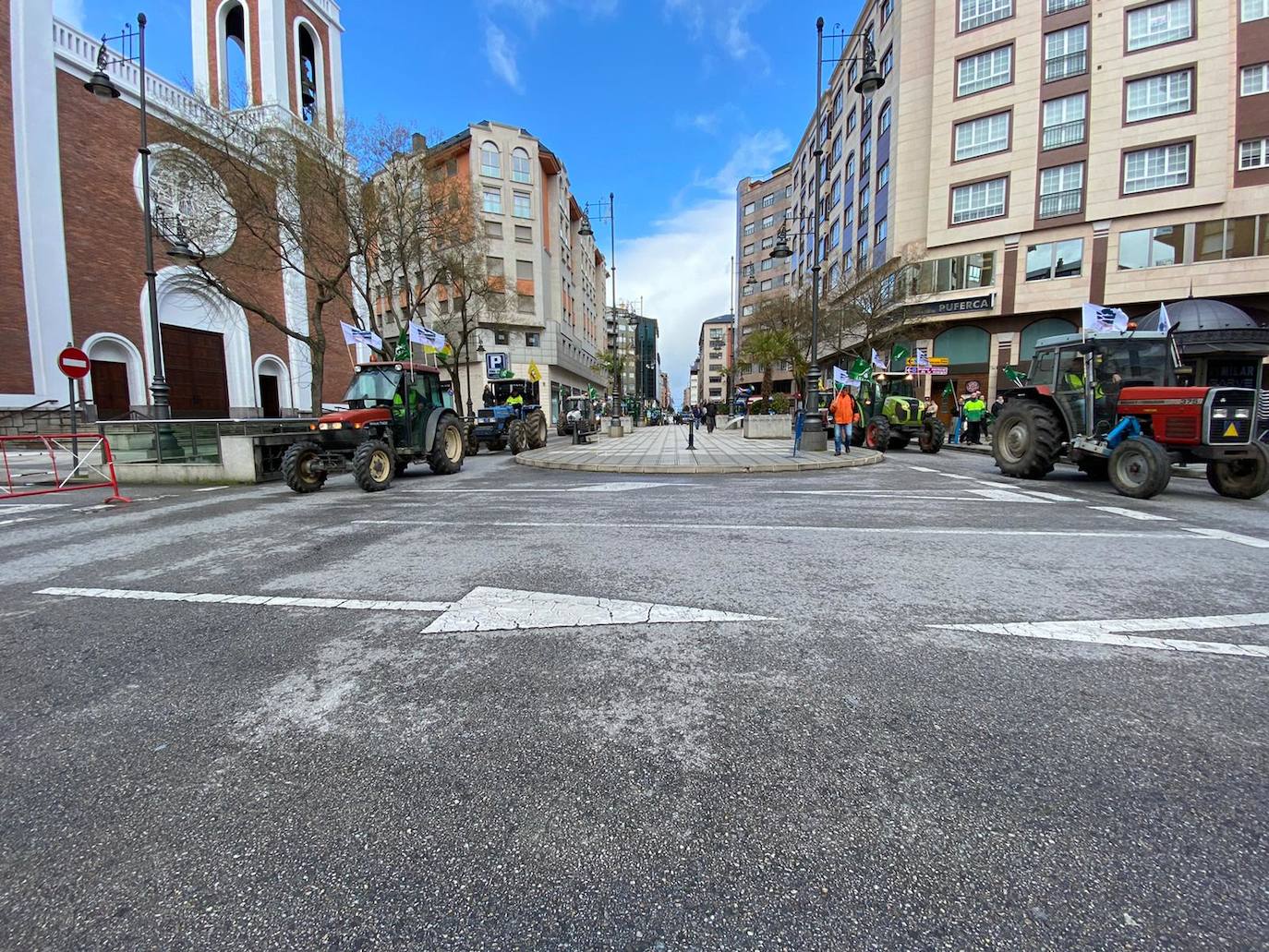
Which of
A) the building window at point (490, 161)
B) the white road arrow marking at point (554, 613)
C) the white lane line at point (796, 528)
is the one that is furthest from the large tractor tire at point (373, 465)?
the building window at point (490, 161)

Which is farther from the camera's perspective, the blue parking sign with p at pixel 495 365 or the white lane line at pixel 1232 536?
the blue parking sign with p at pixel 495 365

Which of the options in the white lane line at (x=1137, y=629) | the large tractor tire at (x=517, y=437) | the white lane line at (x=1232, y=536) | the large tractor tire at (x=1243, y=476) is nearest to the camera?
the white lane line at (x=1137, y=629)

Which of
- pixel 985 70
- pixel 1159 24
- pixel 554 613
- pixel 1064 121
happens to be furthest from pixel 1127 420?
pixel 1159 24

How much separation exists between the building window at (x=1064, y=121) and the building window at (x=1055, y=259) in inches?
189

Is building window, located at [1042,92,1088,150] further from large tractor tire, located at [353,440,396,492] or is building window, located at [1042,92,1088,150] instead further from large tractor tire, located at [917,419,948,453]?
large tractor tire, located at [353,440,396,492]

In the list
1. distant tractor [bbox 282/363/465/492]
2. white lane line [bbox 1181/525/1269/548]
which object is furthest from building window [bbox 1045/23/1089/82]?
distant tractor [bbox 282/363/465/492]

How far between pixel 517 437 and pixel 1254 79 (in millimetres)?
35542

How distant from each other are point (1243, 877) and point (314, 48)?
4628 centimetres

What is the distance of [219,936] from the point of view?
4.64 feet

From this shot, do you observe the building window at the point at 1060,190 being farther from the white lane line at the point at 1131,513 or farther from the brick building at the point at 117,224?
the brick building at the point at 117,224

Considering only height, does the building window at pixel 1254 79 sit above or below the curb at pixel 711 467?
above

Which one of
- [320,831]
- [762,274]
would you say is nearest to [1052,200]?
[320,831]

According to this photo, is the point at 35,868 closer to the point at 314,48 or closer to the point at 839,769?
the point at 839,769

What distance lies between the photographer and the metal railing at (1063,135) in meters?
27.1
